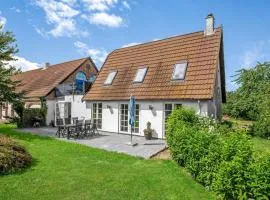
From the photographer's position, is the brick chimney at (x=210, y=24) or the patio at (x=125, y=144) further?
the brick chimney at (x=210, y=24)

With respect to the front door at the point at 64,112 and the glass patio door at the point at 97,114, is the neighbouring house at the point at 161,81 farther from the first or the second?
the front door at the point at 64,112

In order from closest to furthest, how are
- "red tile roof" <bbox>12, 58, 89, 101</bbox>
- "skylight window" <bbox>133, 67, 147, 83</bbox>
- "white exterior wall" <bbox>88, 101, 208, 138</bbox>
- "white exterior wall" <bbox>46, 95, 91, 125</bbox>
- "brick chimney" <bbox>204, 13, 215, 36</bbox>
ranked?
"white exterior wall" <bbox>88, 101, 208, 138</bbox>
"brick chimney" <bbox>204, 13, 215, 36</bbox>
"skylight window" <bbox>133, 67, 147, 83</bbox>
"white exterior wall" <bbox>46, 95, 91, 125</bbox>
"red tile roof" <bbox>12, 58, 89, 101</bbox>

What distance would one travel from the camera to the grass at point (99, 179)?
9.20 metres

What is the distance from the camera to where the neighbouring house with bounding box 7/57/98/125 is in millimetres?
27719

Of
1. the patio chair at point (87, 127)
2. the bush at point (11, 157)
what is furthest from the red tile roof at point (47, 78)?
the bush at point (11, 157)

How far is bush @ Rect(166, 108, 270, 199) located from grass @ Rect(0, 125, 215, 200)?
616 mm

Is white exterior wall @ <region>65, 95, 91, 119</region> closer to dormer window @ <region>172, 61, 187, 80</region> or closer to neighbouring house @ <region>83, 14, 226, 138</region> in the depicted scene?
neighbouring house @ <region>83, 14, 226, 138</region>

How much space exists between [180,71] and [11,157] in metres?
12.6

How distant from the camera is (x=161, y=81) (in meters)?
20.8

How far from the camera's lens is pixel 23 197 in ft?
29.1

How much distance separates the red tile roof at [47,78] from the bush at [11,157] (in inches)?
628

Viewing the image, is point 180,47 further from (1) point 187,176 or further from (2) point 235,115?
(2) point 235,115

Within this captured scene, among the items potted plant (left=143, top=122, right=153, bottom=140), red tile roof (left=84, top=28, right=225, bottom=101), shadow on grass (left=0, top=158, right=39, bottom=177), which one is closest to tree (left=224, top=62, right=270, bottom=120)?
red tile roof (left=84, top=28, right=225, bottom=101)

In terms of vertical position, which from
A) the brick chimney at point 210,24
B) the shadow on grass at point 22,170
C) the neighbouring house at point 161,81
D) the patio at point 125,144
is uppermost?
the brick chimney at point 210,24
